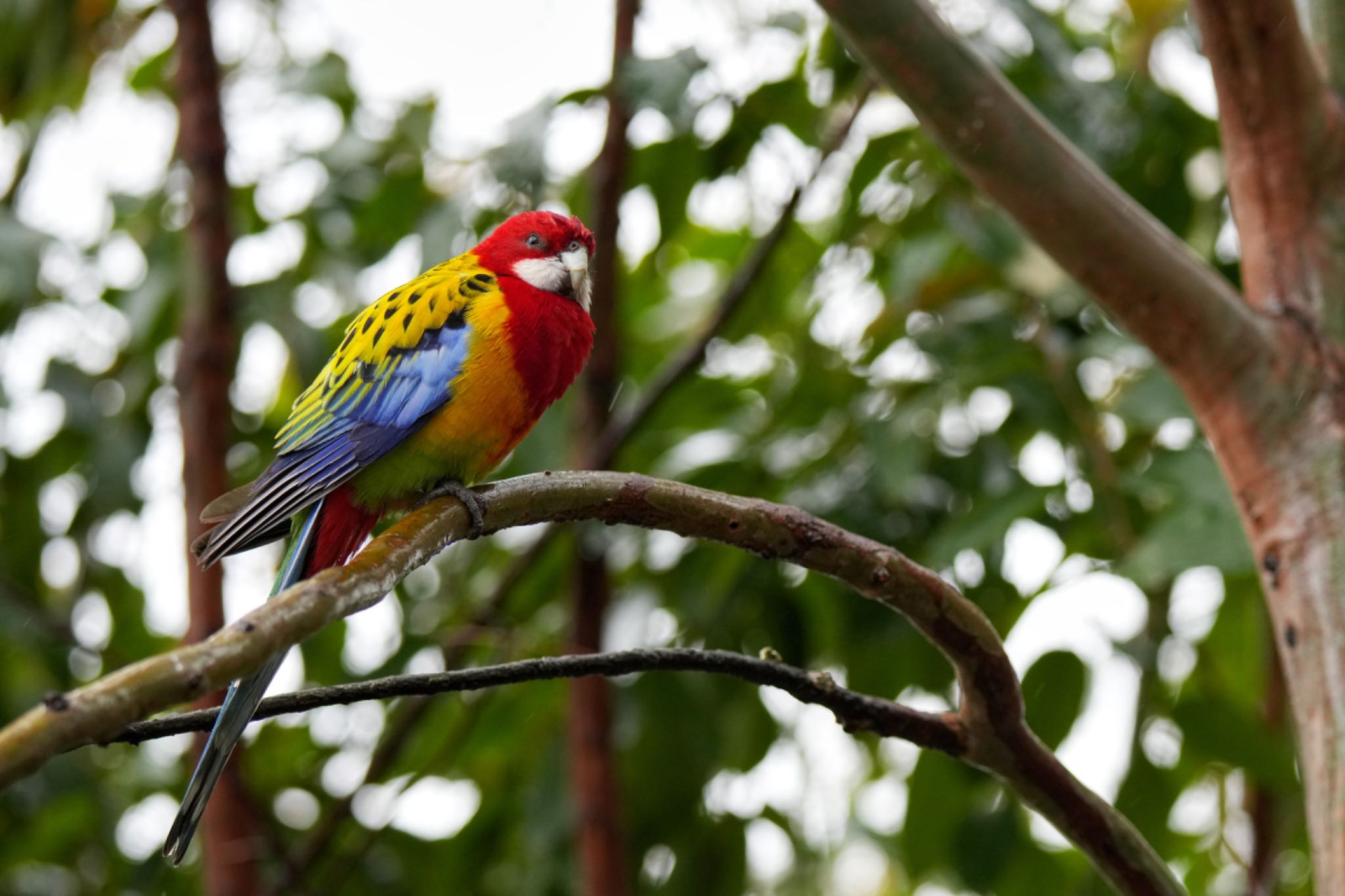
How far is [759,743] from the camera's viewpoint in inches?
138

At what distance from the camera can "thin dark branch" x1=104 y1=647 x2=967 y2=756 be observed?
60.0 inches

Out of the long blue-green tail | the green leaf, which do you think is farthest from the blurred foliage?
the long blue-green tail

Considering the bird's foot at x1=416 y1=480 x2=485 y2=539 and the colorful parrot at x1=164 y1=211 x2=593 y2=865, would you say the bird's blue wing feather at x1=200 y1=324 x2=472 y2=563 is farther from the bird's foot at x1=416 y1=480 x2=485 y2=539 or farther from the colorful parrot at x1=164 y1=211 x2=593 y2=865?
the bird's foot at x1=416 y1=480 x2=485 y2=539

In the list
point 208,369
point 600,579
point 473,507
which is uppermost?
point 473,507

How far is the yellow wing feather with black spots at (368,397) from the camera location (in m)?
2.48

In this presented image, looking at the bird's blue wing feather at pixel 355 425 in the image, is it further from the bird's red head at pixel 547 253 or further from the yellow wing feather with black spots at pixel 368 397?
the bird's red head at pixel 547 253

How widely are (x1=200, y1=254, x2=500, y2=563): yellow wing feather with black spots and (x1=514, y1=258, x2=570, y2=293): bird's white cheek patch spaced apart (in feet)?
0.29

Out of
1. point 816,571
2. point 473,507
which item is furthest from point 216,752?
point 816,571

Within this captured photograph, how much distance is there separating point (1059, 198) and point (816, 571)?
2.78 feet

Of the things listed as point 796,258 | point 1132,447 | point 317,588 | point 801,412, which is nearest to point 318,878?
point 801,412

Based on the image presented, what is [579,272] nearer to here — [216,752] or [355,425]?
[355,425]

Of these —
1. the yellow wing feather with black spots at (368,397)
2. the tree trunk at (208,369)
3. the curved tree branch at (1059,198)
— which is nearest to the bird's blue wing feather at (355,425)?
the yellow wing feather with black spots at (368,397)

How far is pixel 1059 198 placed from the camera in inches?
89.6

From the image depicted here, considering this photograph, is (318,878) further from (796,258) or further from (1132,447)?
(1132,447)
